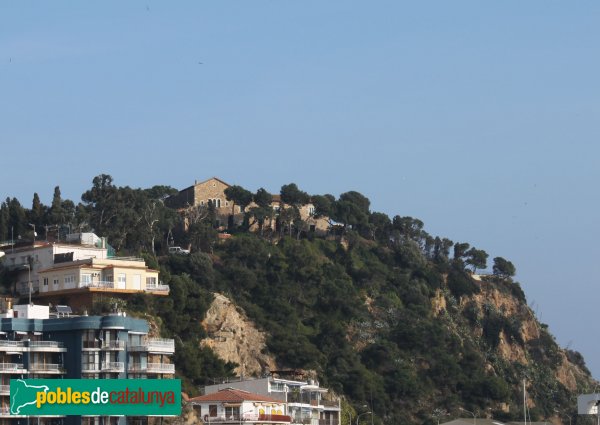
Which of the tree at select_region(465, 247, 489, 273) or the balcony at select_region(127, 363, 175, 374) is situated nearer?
the balcony at select_region(127, 363, 175, 374)

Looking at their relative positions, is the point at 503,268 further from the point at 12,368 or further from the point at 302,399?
the point at 12,368

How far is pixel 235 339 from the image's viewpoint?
454ft

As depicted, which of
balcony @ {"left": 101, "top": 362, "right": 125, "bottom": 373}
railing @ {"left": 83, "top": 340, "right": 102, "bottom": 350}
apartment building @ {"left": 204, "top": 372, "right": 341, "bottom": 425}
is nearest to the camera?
balcony @ {"left": 101, "top": 362, "right": 125, "bottom": 373}

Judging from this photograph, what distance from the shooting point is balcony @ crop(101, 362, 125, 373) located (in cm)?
11394

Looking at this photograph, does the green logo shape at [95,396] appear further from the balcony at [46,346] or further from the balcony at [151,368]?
the balcony at [151,368]

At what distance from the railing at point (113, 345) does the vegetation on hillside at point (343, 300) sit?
39.0ft

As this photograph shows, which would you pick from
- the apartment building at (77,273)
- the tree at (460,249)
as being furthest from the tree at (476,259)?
the apartment building at (77,273)

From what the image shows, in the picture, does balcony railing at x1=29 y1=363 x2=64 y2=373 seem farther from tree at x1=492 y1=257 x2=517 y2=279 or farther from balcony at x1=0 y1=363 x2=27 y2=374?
tree at x1=492 y1=257 x2=517 y2=279

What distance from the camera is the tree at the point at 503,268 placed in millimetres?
Result: 192875

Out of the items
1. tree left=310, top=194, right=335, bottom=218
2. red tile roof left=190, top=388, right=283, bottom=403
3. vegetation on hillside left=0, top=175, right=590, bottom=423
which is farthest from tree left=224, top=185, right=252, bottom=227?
red tile roof left=190, top=388, right=283, bottom=403

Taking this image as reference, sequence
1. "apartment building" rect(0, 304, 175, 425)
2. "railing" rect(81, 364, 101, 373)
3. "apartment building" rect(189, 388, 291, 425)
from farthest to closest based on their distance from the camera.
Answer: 1. "apartment building" rect(189, 388, 291, 425)
2. "railing" rect(81, 364, 101, 373)
3. "apartment building" rect(0, 304, 175, 425)

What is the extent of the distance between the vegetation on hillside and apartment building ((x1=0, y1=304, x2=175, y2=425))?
34.1ft

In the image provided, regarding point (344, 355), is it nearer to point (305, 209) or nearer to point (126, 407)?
point (305, 209)

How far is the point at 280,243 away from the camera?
163625mm
